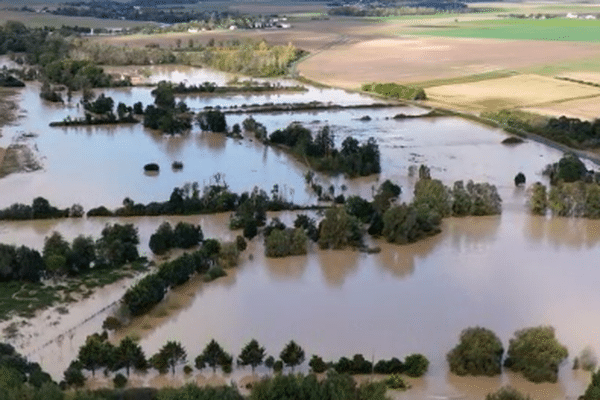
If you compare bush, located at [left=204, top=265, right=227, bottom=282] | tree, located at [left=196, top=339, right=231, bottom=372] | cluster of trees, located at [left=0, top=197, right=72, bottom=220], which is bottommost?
tree, located at [left=196, top=339, right=231, bottom=372]

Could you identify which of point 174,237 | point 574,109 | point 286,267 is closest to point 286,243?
point 286,267

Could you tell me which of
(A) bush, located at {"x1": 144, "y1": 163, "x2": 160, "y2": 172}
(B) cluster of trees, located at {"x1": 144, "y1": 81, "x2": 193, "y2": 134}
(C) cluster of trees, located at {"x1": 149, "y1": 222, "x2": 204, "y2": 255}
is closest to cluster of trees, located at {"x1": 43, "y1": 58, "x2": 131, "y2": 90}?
(B) cluster of trees, located at {"x1": 144, "y1": 81, "x2": 193, "y2": 134}

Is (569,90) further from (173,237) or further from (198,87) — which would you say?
(173,237)

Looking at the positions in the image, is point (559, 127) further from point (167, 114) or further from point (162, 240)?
point (162, 240)

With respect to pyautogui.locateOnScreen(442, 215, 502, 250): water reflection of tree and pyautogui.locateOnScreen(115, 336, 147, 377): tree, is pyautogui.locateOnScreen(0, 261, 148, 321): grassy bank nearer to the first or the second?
pyautogui.locateOnScreen(115, 336, 147, 377): tree

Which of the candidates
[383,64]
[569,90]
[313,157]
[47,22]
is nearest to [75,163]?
[313,157]

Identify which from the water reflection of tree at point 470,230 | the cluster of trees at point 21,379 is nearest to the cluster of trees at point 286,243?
Result: the water reflection of tree at point 470,230

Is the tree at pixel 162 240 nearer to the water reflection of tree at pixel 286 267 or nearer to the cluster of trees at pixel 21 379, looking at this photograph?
the water reflection of tree at pixel 286 267
